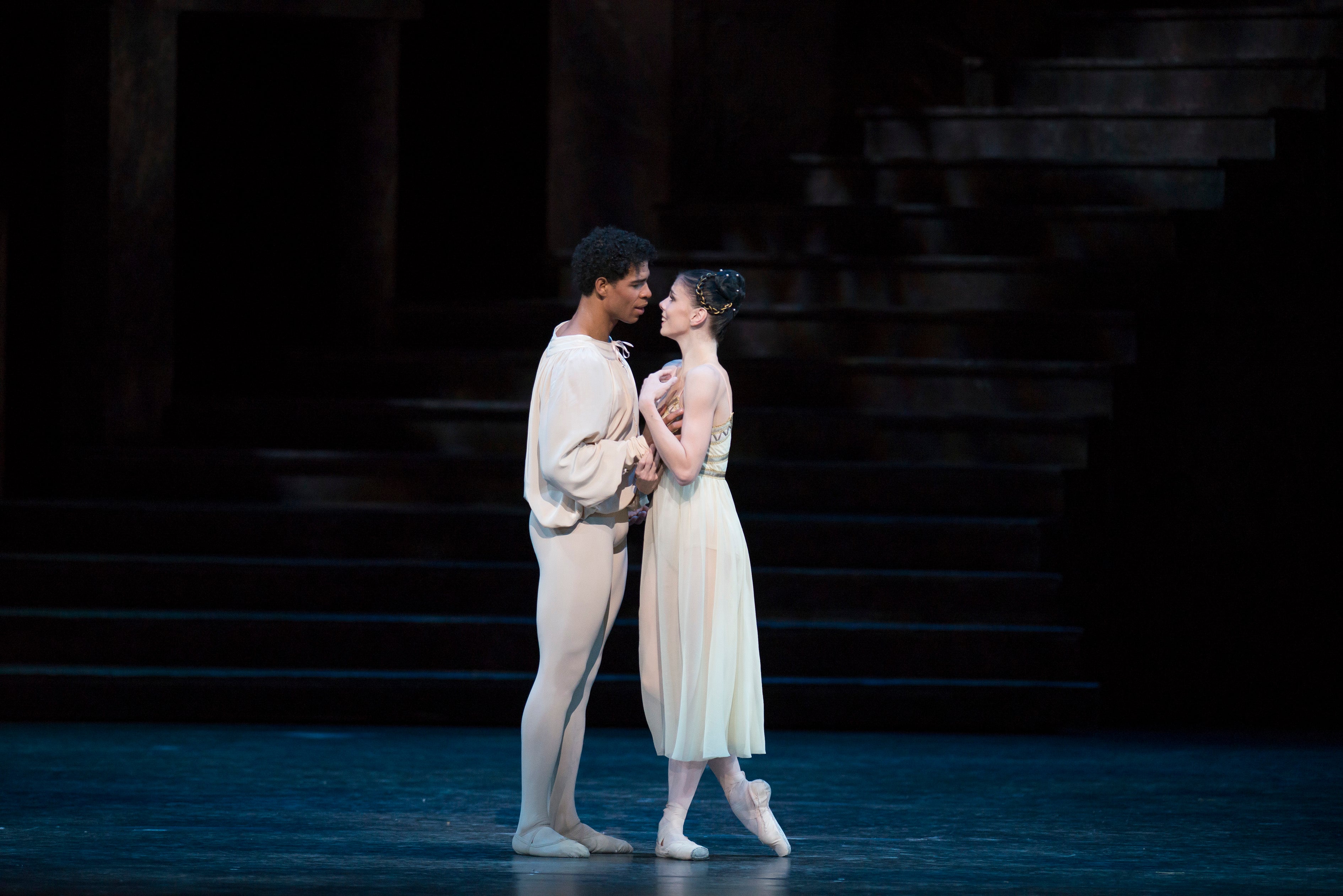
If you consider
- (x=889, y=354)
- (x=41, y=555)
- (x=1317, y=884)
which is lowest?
(x=1317, y=884)

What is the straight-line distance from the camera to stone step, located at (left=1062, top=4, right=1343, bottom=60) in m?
9.17

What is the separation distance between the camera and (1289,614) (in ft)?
25.0

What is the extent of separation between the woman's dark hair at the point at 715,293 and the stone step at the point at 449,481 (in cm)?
284

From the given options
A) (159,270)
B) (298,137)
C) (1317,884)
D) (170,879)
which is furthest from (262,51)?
(1317,884)

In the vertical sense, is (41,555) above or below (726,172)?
below

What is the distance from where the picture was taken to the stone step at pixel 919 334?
784cm

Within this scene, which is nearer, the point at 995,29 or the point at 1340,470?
the point at 1340,470

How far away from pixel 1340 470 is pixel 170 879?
17.4 ft

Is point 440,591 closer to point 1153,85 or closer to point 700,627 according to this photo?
point 700,627

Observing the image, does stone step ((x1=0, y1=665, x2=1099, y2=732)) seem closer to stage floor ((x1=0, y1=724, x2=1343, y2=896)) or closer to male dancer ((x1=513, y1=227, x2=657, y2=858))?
stage floor ((x1=0, y1=724, x2=1343, y2=896))

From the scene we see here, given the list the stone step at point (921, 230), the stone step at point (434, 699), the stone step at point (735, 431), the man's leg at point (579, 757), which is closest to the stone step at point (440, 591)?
the stone step at point (434, 699)

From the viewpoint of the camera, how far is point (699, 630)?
4.37 m

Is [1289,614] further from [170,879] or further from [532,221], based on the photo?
[170,879]

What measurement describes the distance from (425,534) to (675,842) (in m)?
3.05
